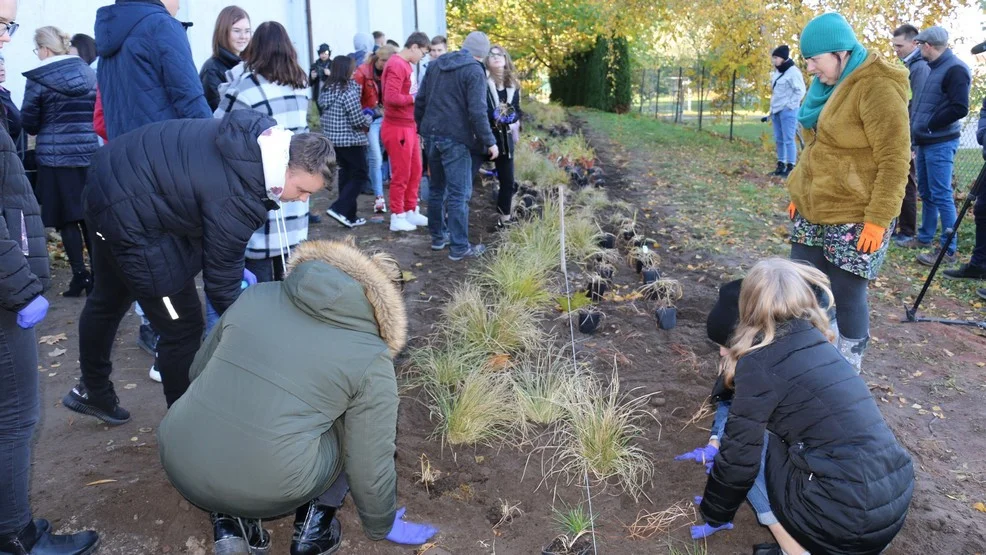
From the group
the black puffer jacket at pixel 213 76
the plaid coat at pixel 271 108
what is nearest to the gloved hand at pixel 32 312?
the plaid coat at pixel 271 108

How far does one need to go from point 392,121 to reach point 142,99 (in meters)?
2.94

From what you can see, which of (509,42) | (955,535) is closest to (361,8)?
(509,42)

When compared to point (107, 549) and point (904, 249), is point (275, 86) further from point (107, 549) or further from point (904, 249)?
point (904, 249)

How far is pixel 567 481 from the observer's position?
3295 millimetres

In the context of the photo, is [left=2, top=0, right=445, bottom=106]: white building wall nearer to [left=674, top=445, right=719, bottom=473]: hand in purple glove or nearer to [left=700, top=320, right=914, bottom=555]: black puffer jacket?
[left=674, top=445, right=719, bottom=473]: hand in purple glove

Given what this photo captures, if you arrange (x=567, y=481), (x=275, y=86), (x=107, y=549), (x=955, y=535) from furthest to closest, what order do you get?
(x=275, y=86) → (x=567, y=481) → (x=955, y=535) → (x=107, y=549)

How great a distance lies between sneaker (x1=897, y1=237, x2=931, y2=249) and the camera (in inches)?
267

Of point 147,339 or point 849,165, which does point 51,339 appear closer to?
point 147,339

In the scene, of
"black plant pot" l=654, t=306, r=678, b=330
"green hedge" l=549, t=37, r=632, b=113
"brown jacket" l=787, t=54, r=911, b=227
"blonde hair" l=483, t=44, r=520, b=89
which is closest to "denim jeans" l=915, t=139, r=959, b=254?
"black plant pot" l=654, t=306, r=678, b=330

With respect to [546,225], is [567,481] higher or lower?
lower

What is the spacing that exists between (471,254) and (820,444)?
4023 millimetres

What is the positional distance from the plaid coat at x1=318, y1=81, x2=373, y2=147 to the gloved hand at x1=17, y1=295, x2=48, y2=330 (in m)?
4.31

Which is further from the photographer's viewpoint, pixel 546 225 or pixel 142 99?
pixel 546 225

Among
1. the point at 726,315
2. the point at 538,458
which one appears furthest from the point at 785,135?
the point at 726,315
